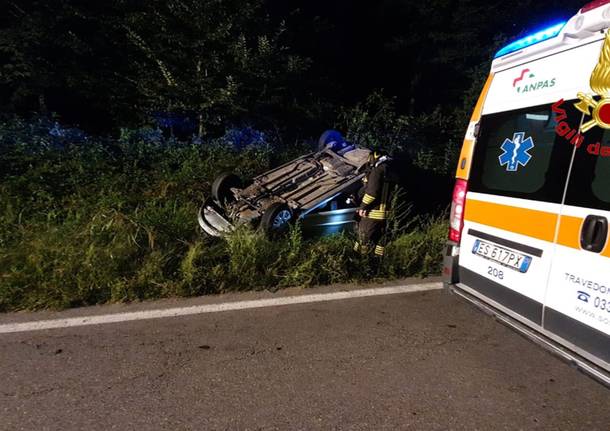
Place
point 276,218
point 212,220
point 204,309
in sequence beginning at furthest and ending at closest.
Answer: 1. point 212,220
2. point 276,218
3. point 204,309

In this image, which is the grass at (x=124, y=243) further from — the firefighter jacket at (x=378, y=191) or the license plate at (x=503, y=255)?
the license plate at (x=503, y=255)

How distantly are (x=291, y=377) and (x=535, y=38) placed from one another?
8.60 ft

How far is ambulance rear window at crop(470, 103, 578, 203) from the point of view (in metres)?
2.50

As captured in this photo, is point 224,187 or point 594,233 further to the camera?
point 224,187

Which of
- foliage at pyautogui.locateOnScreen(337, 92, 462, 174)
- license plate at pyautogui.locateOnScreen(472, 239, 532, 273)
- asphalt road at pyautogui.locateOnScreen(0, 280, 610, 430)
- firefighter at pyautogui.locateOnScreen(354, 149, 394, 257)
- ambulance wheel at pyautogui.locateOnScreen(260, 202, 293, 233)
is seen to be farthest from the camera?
foliage at pyautogui.locateOnScreen(337, 92, 462, 174)

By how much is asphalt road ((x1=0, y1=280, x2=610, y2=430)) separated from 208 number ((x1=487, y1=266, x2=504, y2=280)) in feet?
1.95

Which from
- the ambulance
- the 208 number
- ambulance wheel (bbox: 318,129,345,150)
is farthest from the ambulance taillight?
ambulance wheel (bbox: 318,129,345,150)

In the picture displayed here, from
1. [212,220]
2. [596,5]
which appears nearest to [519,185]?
[596,5]

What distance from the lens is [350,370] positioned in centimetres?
278

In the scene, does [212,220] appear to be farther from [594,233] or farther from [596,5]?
[596,5]

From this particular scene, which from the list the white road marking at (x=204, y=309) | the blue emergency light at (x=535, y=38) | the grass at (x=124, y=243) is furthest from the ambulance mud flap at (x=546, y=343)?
the blue emergency light at (x=535, y=38)

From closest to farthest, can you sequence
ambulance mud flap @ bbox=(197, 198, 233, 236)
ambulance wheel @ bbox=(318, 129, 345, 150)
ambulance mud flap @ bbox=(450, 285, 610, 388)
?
1. ambulance mud flap @ bbox=(450, 285, 610, 388)
2. ambulance mud flap @ bbox=(197, 198, 233, 236)
3. ambulance wheel @ bbox=(318, 129, 345, 150)

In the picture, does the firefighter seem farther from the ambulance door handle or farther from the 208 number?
the ambulance door handle

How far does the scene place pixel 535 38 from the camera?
2666 millimetres
